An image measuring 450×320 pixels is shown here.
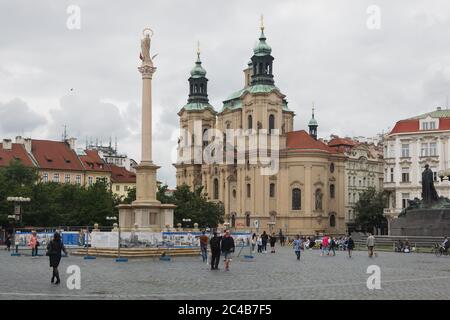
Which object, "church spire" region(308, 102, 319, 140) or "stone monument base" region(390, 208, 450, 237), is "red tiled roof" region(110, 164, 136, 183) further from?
"stone monument base" region(390, 208, 450, 237)

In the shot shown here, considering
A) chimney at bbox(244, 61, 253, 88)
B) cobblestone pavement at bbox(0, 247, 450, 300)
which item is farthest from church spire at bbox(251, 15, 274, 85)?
cobblestone pavement at bbox(0, 247, 450, 300)

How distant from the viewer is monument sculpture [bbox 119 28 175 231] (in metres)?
43.3

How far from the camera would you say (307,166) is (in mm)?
106188

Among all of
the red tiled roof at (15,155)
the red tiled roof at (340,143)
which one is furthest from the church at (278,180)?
the red tiled roof at (15,155)

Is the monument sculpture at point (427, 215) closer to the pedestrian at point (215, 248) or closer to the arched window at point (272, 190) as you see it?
the pedestrian at point (215, 248)

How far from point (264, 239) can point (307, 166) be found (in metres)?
53.5

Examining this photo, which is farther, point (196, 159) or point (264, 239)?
point (196, 159)

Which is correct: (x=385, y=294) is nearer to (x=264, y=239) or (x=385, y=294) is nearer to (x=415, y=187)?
(x=264, y=239)

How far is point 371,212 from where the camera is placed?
346 feet

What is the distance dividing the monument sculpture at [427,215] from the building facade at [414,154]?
4153cm

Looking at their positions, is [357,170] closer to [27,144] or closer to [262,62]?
[262,62]

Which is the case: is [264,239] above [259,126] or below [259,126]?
below
